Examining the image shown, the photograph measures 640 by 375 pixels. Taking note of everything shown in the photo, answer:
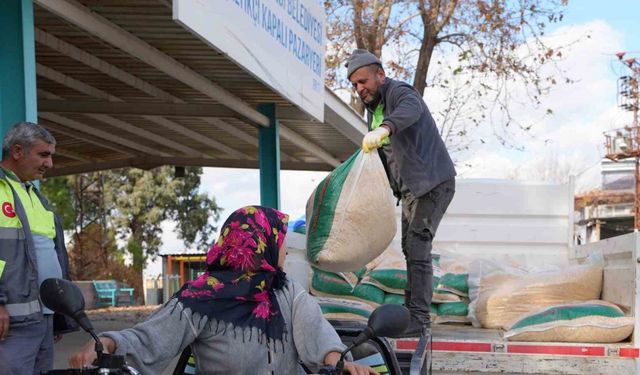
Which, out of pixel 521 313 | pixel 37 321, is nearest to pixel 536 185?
pixel 521 313

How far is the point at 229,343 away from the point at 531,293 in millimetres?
3289

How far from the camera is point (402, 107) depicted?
4871mm

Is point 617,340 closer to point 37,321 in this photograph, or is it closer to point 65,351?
point 37,321

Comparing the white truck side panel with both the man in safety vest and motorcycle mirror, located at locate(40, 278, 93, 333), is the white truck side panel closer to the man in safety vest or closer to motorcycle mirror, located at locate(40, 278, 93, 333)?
the man in safety vest

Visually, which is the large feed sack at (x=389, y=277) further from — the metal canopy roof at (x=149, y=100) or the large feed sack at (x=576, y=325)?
the metal canopy roof at (x=149, y=100)

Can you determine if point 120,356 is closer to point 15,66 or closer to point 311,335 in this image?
point 311,335

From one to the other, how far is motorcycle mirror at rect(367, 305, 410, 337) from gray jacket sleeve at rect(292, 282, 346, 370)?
33cm

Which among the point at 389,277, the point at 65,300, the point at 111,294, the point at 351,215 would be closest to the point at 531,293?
the point at 389,277

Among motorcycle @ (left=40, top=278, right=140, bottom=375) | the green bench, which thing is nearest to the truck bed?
motorcycle @ (left=40, top=278, right=140, bottom=375)

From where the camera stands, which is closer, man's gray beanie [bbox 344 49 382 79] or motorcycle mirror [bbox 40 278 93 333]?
motorcycle mirror [bbox 40 278 93 333]

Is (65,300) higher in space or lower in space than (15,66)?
lower

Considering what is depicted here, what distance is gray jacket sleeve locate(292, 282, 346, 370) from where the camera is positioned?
315cm

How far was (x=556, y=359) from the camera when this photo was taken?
493 centimetres

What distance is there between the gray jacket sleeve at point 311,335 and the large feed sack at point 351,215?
59.6 inches
